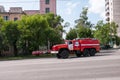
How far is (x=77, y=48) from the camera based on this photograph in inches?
1548

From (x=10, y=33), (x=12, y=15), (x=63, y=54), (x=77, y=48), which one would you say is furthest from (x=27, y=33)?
(x=63, y=54)

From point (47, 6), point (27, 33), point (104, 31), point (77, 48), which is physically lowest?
point (77, 48)

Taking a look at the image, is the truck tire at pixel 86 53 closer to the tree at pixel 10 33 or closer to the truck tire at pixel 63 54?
the truck tire at pixel 63 54

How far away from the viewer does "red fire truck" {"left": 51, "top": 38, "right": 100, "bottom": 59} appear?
125 feet

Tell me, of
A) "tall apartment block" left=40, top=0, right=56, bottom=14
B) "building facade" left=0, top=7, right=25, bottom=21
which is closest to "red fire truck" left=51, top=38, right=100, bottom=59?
"building facade" left=0, top=7, right=25, bottom=21

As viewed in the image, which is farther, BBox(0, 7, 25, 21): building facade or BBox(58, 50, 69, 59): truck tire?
BBox(0, 7, 25, 21): building facade

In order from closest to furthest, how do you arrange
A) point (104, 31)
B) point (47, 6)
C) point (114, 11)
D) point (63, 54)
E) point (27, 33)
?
point (63, 54)
point (27, 33)
point (47, 6)
point (104, 31)
point (114, 11)

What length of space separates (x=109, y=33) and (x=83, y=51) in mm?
71613

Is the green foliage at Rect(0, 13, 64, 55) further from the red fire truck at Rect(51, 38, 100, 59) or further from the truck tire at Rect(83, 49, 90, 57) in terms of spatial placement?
the truck tire at Rect(83, 49, 90, 57)

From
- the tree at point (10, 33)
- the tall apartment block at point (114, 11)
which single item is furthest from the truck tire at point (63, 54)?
the tall apartment block at point (114, 11)

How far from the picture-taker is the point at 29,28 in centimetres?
5934

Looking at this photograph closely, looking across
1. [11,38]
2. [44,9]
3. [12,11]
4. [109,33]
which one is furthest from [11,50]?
[109,33]

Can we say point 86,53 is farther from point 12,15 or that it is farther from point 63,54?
point 12,15

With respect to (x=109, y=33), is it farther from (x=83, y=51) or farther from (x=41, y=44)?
(x=83, y=51)
